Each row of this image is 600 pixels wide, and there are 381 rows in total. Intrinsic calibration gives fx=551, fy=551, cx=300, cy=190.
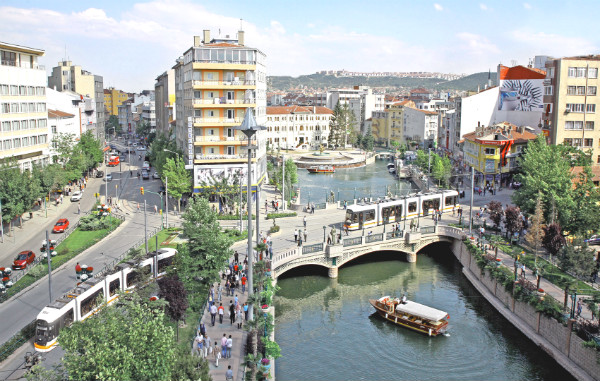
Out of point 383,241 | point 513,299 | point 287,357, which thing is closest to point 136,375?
point 287,357

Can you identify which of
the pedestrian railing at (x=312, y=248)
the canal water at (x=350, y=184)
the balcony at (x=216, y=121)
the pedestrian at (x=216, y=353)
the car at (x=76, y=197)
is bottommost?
the pedestrian at (x=216, y=353)

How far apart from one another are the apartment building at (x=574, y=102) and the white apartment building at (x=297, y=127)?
6904 cm

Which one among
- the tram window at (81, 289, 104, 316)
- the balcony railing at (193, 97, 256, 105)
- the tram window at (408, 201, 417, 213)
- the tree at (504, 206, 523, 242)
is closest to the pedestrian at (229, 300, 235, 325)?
the tram window at (81, 289, 104, 316)

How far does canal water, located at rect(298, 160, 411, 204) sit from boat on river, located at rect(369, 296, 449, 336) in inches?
1344

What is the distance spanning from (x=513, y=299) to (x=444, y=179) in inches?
1503

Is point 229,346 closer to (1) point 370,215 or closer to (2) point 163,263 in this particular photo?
(2) point 163,263

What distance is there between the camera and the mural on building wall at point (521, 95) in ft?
252

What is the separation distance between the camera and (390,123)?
14075cm

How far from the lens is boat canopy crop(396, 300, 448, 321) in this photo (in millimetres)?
31484

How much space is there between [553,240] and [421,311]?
11248mm

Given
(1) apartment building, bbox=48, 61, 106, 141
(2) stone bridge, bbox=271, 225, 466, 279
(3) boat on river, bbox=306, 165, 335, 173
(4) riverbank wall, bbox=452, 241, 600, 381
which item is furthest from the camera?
(1) apartment building, bbox=48, 61, 106, 141

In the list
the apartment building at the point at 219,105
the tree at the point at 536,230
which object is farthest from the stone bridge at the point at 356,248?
the apartment building at the point at 219,105

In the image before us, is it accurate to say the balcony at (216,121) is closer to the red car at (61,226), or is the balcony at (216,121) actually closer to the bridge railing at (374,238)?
the red car at (61,226)

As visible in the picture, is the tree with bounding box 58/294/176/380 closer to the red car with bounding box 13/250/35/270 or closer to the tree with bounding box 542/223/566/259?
the red car with bounding box 13/250/35/270
